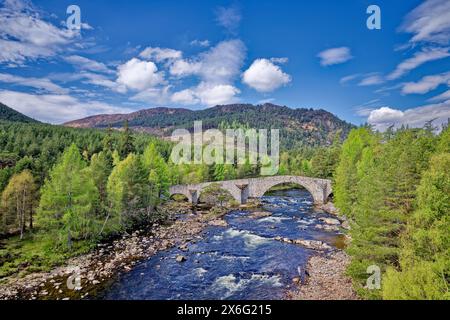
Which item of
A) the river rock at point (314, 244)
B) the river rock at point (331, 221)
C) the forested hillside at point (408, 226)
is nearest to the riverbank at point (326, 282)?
the forested hillside at point (408, 226)

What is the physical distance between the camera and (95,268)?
2486 centimetres

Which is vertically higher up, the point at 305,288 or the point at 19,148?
the point at 19,148

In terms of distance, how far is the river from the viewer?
69.3 feet

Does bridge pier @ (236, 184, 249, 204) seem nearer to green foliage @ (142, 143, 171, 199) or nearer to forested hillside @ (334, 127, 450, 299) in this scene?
green foliage @ (142, 143, 171, 199)

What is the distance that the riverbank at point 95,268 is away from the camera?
20.6 m

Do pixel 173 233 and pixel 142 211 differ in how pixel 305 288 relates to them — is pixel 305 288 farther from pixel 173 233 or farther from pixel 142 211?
pixel 142 211

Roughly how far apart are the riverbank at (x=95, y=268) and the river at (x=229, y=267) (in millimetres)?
1292

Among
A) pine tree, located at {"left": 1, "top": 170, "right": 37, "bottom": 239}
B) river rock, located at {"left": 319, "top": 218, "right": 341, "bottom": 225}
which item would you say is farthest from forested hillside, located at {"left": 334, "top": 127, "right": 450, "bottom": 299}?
pine tree, located at {"left": 1, "top": 170, "right": 37, "bottom": 239}

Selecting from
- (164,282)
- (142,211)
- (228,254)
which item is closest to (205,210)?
(142,211)

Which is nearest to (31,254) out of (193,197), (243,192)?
(193,197)

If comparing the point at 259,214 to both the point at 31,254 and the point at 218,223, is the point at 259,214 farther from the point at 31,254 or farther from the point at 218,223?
the point at 31,254

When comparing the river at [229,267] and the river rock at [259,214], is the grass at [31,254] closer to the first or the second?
the river at [229,267]
